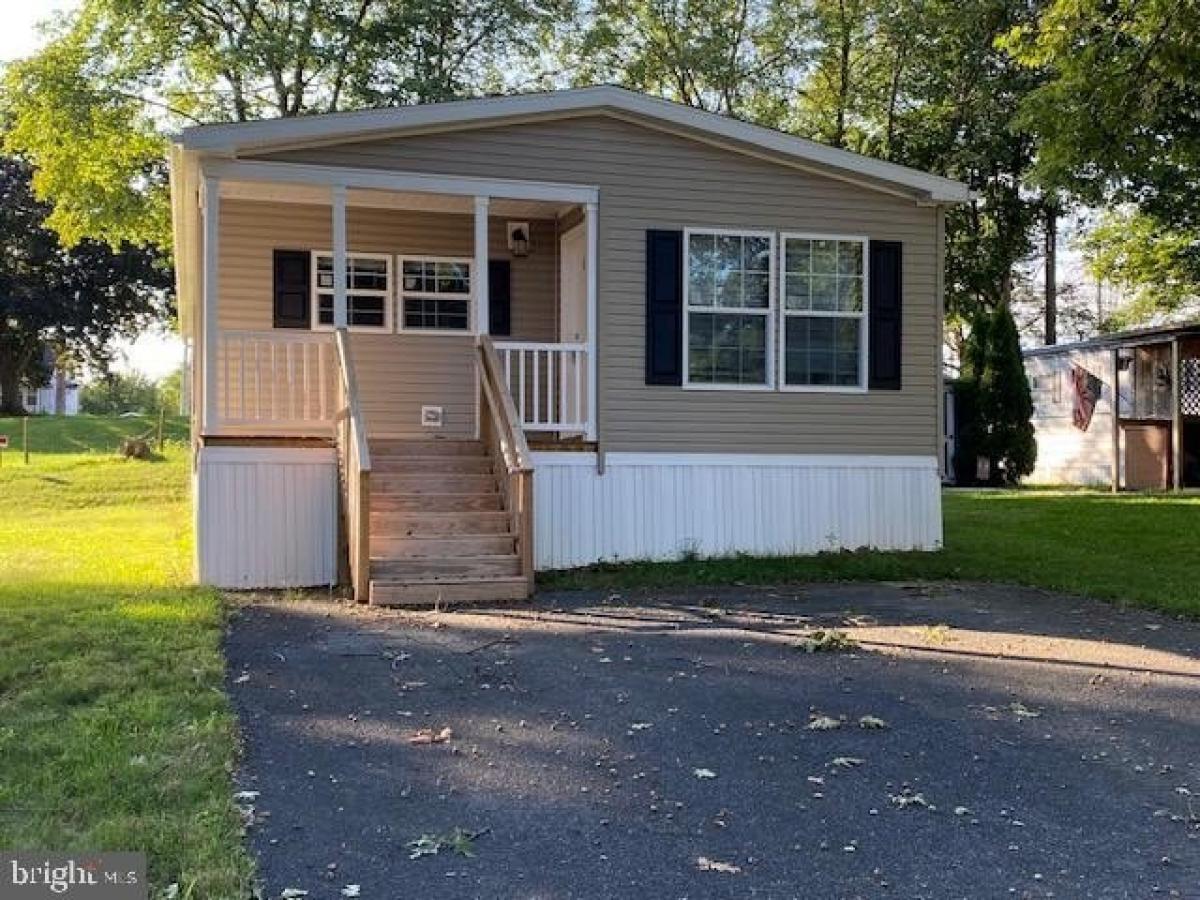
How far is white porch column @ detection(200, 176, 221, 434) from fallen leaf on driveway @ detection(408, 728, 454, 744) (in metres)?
4.63

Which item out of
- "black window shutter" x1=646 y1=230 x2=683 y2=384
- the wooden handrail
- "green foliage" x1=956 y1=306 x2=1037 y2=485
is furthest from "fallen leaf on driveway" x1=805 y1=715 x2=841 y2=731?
"green foliage" x1=956 y1=306 x2=1037 y2=485

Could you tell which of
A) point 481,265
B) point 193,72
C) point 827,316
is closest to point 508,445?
point 481,265

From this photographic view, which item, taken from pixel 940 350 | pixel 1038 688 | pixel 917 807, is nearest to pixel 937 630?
pixel 1038 688

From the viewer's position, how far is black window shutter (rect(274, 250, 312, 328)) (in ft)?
33.8

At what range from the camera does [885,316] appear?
9883mm

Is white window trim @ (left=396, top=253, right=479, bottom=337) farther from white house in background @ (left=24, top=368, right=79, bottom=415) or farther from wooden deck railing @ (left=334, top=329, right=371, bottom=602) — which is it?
white house in background @ (left=24, top=368, right=79, bottom=415)

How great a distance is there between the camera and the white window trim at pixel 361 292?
10414 mm

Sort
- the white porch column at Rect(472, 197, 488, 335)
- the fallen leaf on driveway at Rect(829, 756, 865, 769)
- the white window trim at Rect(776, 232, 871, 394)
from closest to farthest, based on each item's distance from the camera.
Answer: the fallen leaf on driveway at Rect(829, 756, 865, 769), the white porch column at Rect(472, 197, 488, 335), the white window trim at Rect(776, 232, 871, 394)

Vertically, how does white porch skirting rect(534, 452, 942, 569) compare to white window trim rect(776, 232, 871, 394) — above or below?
below

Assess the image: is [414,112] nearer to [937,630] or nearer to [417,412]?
[417,412]

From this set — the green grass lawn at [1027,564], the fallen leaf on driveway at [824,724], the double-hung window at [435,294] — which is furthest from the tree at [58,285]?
the fallen leaf on driveway at [824,724]

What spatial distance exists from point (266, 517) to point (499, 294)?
12.0 feet

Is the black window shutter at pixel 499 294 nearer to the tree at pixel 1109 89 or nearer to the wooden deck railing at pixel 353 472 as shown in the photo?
the wooden deck railing at pixel 353 472

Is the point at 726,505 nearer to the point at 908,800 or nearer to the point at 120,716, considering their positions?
the point at 908,800
